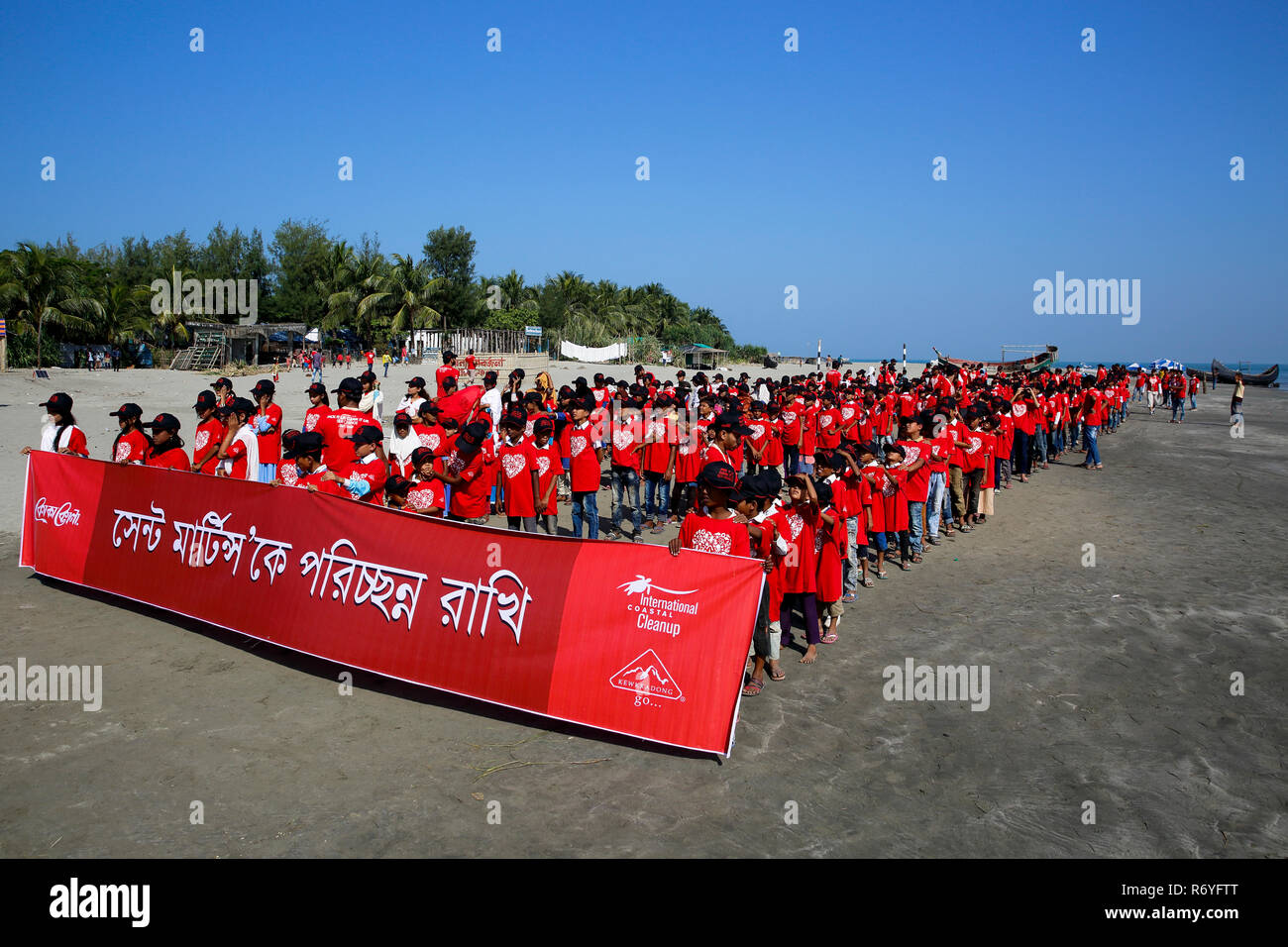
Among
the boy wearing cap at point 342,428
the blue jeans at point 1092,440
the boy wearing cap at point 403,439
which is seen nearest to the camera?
the boy wearing cap at point 342,428

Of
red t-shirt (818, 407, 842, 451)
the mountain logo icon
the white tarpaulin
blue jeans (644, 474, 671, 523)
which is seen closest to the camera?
the mountain logo icon

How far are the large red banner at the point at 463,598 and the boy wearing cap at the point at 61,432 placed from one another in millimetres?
1623

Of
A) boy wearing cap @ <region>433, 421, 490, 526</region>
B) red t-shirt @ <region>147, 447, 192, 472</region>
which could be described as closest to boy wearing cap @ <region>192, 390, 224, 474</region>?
red t-shirt @ <region>147, 447, 192, 472</region>

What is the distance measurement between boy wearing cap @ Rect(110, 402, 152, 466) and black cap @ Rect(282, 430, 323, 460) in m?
2.64

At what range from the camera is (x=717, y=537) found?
18.4 ft

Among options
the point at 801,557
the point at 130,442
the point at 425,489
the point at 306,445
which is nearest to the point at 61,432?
the point at 130,442

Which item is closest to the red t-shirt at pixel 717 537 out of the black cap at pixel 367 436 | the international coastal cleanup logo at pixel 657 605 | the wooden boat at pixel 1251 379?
the international coastal cleanup logo at pixel 657 605

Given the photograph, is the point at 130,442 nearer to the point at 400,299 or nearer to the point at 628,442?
the point at 628,442

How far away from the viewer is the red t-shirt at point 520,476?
866 centimetres

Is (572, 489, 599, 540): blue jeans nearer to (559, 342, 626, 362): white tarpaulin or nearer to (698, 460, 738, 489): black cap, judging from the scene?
(698, 460, 738, 489): black cap

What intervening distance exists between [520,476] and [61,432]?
521 cm

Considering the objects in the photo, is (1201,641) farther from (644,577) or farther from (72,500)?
(72,500)

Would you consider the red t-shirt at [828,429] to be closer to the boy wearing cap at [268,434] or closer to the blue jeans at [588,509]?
the blue jeans at [588,509]

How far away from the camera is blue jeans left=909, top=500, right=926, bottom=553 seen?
33.2ft
